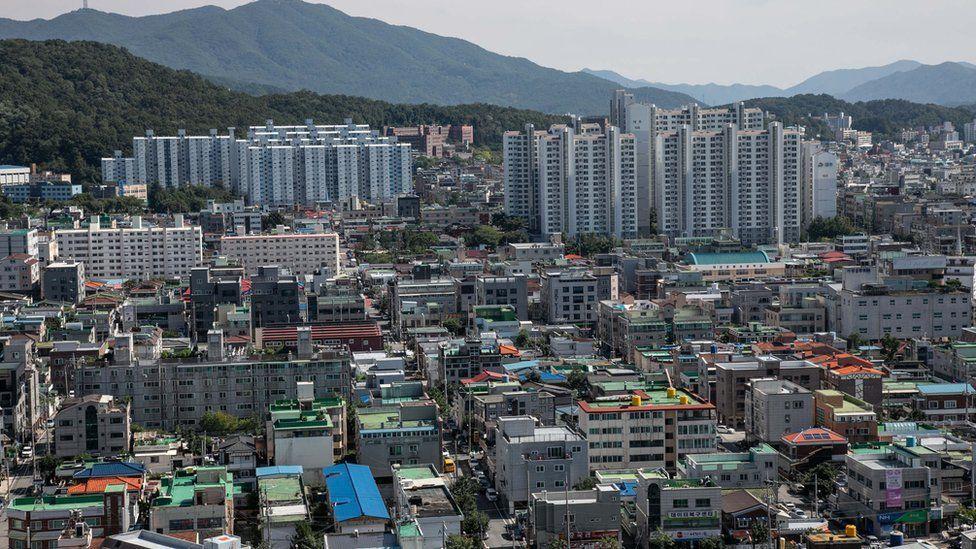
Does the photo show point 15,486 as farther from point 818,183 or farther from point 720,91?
point 720,91

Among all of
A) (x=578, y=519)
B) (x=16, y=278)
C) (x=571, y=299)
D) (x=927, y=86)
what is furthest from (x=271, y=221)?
(x=927, y=86)

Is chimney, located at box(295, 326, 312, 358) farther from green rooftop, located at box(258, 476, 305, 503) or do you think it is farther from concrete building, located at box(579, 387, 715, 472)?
concrete building, located at box(579, 387, 715, 472)

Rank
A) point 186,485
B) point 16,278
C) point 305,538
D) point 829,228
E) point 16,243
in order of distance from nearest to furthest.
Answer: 1. point 305,538
2. point 186,485
3. point 16,278
4. point 16,243
5. point 829,228

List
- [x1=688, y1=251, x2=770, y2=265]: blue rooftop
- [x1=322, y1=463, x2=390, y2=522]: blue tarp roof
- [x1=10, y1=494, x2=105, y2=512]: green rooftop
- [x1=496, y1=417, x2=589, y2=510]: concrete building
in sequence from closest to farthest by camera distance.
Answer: [x1=10, y1=494, x2=105, y2=512]: green rooftop
[x1=322, y1=463, x2=390, y2=522]: blue tarp roof
[x1=496, y1=417, x2=589, y2=510]: concrete building
[x1=688, y1=251, x2=770, y2=265]: blue rooftop

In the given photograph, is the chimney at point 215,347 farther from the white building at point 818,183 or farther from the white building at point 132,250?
the white building at point 818,183

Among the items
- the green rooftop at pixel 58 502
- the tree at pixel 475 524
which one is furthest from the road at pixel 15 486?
the tree at pixel 475 524

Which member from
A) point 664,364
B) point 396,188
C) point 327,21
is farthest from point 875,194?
point 327,21

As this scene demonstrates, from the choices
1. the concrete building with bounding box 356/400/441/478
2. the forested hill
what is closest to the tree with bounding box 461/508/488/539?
the concrete building with bounding box 356/400/441/478
